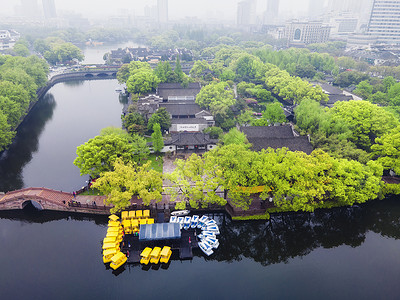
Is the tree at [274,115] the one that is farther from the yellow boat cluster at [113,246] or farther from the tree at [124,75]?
the tree at [124,75]

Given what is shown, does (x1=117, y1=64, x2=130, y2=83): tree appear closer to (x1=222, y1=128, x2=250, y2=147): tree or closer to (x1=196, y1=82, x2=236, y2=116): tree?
(x1=196, y1=82, x2=236, y2=116): tree

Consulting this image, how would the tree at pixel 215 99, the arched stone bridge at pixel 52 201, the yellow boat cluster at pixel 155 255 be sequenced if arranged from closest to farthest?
the yellow boat cluster at pixel 155 255 → the arched stone bridge at pixel 52 201 → the tree at pixel 215 99

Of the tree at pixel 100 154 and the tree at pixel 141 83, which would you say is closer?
the tree at pixel 100 154

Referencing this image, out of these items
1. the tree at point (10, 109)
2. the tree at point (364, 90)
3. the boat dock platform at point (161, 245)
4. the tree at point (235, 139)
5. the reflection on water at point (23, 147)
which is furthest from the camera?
the tree at point (364, 90)

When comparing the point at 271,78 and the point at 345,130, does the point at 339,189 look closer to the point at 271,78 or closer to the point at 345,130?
the point at 345,130

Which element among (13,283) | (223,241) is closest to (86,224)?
(13,283)

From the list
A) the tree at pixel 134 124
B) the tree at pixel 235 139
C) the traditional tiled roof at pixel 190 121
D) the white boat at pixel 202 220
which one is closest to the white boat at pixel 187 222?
the white boat at pixel 202 220
